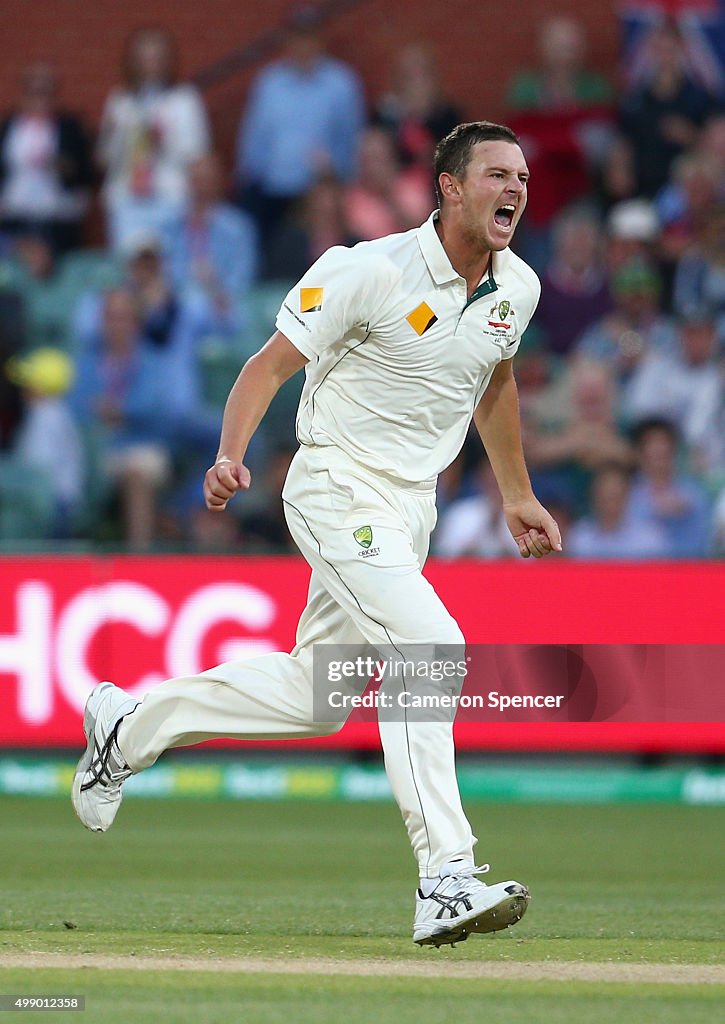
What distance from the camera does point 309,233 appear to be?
475 inches

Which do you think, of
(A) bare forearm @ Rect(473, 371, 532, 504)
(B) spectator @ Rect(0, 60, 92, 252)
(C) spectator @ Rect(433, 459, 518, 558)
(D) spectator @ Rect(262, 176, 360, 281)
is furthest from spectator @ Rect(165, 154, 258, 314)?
(A) bare forearm @ Rect(473, 371, 532, 504)

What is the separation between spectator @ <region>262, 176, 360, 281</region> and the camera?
11.9 meters

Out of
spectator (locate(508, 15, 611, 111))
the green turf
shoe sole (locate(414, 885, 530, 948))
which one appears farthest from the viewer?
spectator (locate(508, 15, 611, 111))

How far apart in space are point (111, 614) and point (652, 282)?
13.1ft

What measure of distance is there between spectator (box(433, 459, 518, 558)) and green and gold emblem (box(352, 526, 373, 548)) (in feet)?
15.9

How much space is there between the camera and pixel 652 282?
1157 centimetres

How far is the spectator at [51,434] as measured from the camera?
11.1 m

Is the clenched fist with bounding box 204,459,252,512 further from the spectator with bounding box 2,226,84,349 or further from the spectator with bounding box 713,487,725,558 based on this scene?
the spectator with bounding box 2,226,84,349

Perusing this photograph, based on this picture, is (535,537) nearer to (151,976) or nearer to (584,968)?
(584,968)

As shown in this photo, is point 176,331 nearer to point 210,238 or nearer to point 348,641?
point 210,238

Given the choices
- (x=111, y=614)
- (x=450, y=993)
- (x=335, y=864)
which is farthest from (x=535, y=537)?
(x=111, y=614)

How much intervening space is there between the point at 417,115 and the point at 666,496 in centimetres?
341

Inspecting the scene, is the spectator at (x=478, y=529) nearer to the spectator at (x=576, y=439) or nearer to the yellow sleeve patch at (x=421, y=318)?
the spectator at (x=576, y=439)

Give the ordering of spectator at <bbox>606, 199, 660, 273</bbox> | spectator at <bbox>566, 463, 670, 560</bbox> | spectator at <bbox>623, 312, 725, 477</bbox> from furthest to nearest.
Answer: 1. spectator at <bbox>606, 199, 660, 273</bbox>
2. spectator at <bbox>623, 312, 725, 477</bbox>
3. spectator at <bbox>566, 463, 670, 560</bbox>
